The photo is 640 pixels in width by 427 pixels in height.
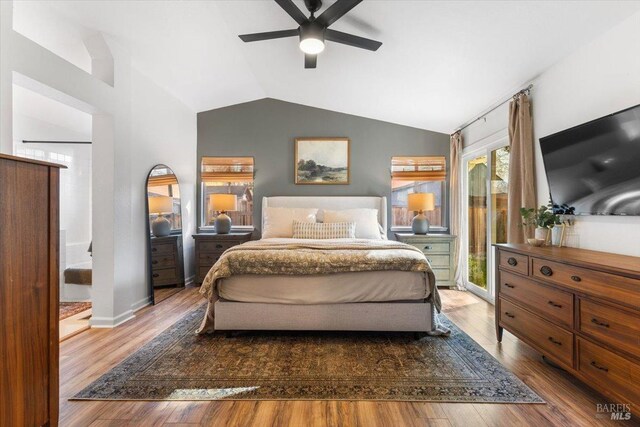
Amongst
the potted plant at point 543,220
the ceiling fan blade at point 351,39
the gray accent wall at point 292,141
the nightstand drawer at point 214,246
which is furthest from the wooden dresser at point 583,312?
the nightstand drawer at point 214,246

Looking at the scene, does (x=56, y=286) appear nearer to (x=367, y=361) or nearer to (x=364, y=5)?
(x=367, y=361)

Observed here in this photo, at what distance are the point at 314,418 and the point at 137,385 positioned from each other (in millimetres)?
1191

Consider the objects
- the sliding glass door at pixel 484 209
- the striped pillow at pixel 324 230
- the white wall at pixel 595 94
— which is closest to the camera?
the white wall at pixel 595 94

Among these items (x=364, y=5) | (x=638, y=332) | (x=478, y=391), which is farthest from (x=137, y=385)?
(x=364, y=5)

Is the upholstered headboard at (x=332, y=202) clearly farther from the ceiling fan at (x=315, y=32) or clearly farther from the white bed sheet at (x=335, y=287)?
the ceiling fan at (x=315, y=32)

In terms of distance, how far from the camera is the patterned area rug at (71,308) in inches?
129

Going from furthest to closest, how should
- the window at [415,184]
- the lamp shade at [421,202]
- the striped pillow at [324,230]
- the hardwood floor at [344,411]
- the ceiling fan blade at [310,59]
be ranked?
1. the window at [415,184]
2. the lamp shade at [421,202]
3. the striped pillow at [324,230]
4. the ceiling fan blade at [310,59]
5. the hardwood floor at [344,411]

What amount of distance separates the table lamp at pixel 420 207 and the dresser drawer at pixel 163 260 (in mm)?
3474

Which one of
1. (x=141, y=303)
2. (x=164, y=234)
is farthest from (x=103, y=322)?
(x=164, y=234)

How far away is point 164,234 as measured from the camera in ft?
12.8

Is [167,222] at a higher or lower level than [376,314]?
higher

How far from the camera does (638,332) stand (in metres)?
1.46

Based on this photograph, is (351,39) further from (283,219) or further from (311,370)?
(311,370)

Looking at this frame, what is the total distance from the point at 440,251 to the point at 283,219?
2.30 metres
